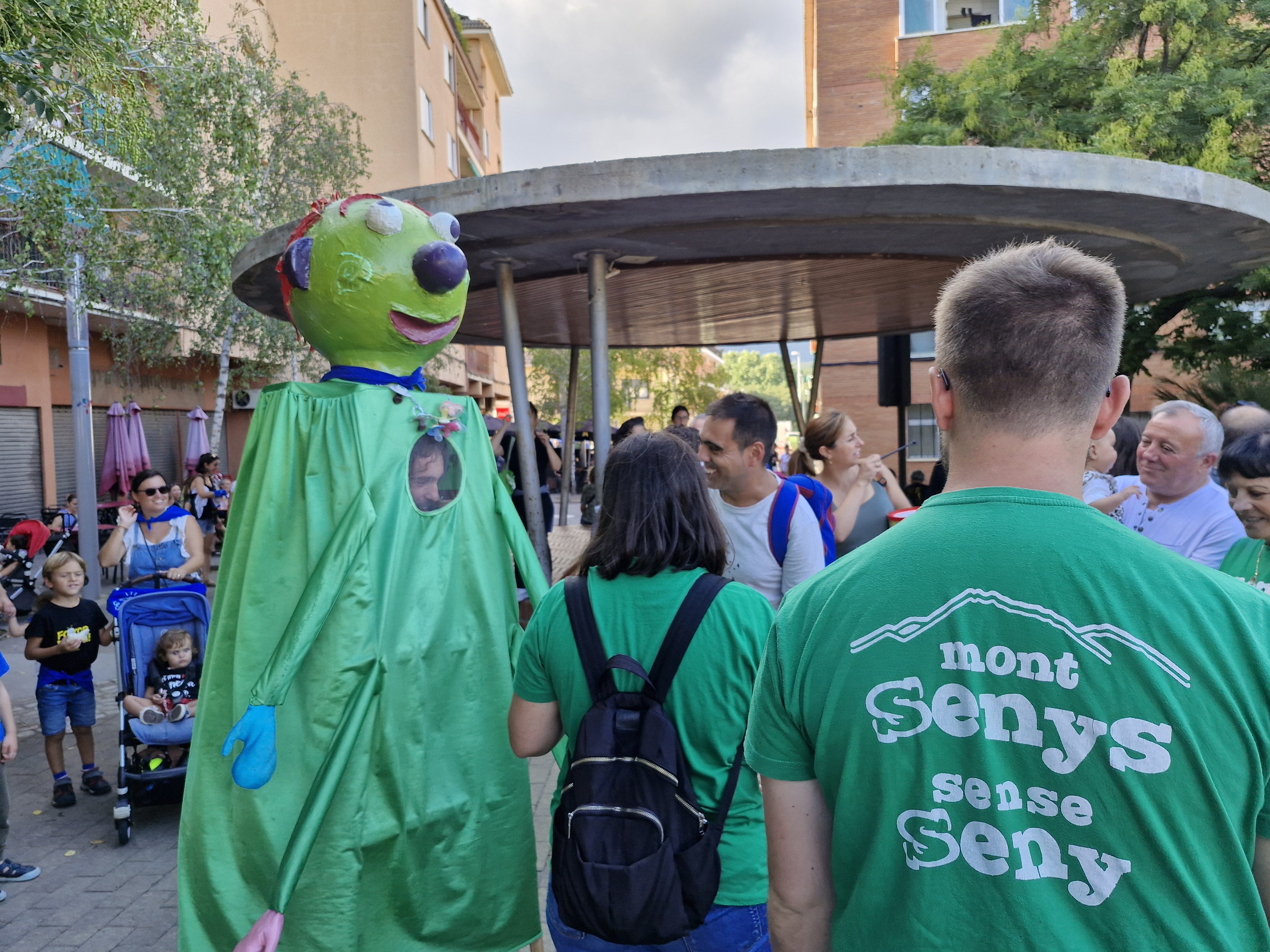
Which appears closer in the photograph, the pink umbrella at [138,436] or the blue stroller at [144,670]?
the blue stroller at [144,670]

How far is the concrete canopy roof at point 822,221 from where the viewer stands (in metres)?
4.33

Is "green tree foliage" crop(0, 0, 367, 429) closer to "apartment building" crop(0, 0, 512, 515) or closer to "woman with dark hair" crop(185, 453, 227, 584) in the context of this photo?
"apartment building" crop(0, 0, 512, 515)

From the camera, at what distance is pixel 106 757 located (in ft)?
18.5

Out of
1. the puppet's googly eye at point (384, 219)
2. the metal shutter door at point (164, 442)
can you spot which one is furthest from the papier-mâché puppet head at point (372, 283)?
the metal shutter door at point (164, 442)

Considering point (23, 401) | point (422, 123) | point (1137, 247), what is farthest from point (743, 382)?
point (1137, 247)

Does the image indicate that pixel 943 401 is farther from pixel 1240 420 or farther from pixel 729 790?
pixel 1240 420

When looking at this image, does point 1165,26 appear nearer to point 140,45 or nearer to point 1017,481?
point 140,45

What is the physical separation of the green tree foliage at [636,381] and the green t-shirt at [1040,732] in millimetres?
26668

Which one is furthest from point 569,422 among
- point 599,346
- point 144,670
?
point 144,670

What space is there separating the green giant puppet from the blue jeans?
93 cm

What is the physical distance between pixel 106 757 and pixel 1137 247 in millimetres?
7185

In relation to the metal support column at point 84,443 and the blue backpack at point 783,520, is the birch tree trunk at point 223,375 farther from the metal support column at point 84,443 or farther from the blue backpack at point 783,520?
the blue backpack at point 783,520

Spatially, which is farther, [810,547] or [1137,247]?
[1137,247]

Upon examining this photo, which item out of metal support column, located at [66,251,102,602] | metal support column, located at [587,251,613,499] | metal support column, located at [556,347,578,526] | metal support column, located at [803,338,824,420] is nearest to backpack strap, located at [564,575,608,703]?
metal support column, located at [587,251,613,499]
